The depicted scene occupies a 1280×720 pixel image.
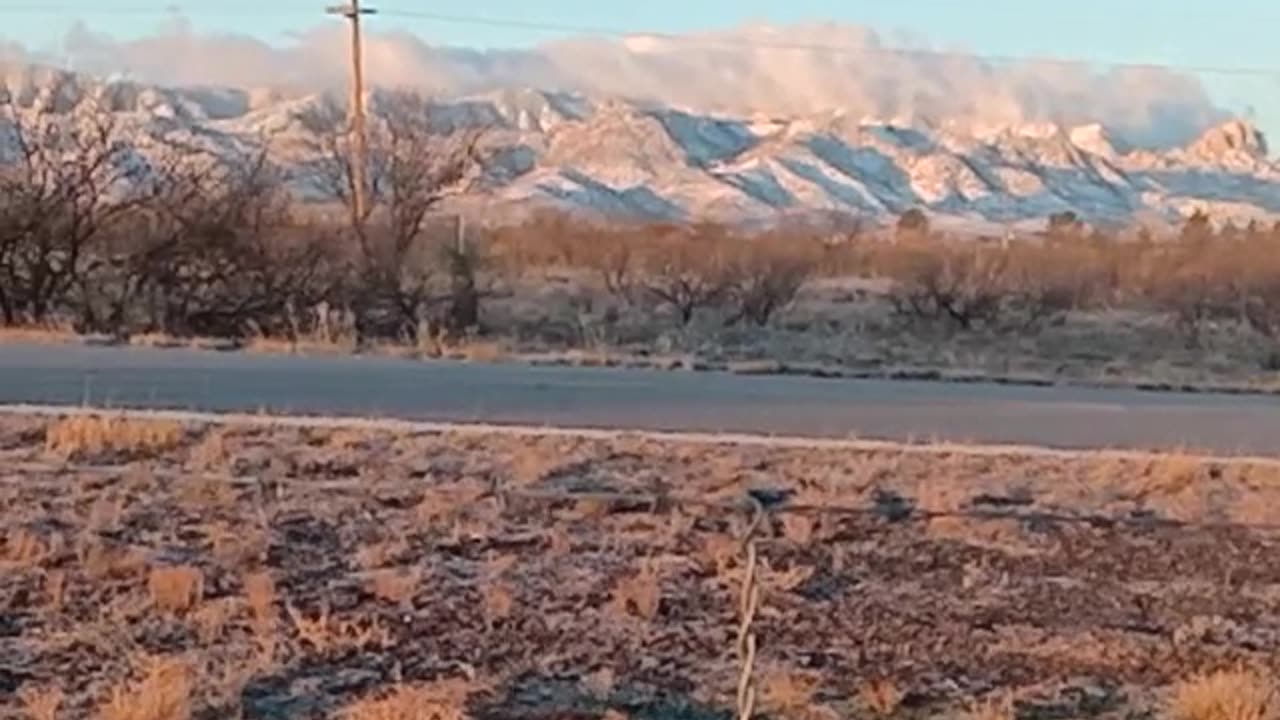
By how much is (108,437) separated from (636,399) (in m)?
6.64

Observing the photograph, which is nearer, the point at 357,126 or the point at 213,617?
the point at 213,617

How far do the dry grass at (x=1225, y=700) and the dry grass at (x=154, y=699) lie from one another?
12.0ft

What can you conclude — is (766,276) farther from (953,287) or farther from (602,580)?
(602,580)

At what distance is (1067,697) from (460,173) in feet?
102

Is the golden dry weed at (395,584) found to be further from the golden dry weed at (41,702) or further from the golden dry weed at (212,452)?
the golden dry weed at (212,452)

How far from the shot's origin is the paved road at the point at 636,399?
19.3 m

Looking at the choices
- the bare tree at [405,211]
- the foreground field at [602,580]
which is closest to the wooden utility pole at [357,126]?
the bare tree at [405,211]

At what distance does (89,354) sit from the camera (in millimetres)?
25094

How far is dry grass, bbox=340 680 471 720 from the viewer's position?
8.55m

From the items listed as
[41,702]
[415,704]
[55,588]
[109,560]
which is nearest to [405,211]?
[109,560]

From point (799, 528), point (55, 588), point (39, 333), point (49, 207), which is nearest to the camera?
point (55, 588)

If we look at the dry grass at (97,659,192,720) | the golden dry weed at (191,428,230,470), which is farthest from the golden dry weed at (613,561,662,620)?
the golden dry weed at (191,428,230,470)

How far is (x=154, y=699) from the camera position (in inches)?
338

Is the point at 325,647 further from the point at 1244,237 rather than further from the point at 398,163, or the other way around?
the point at 1244,237
